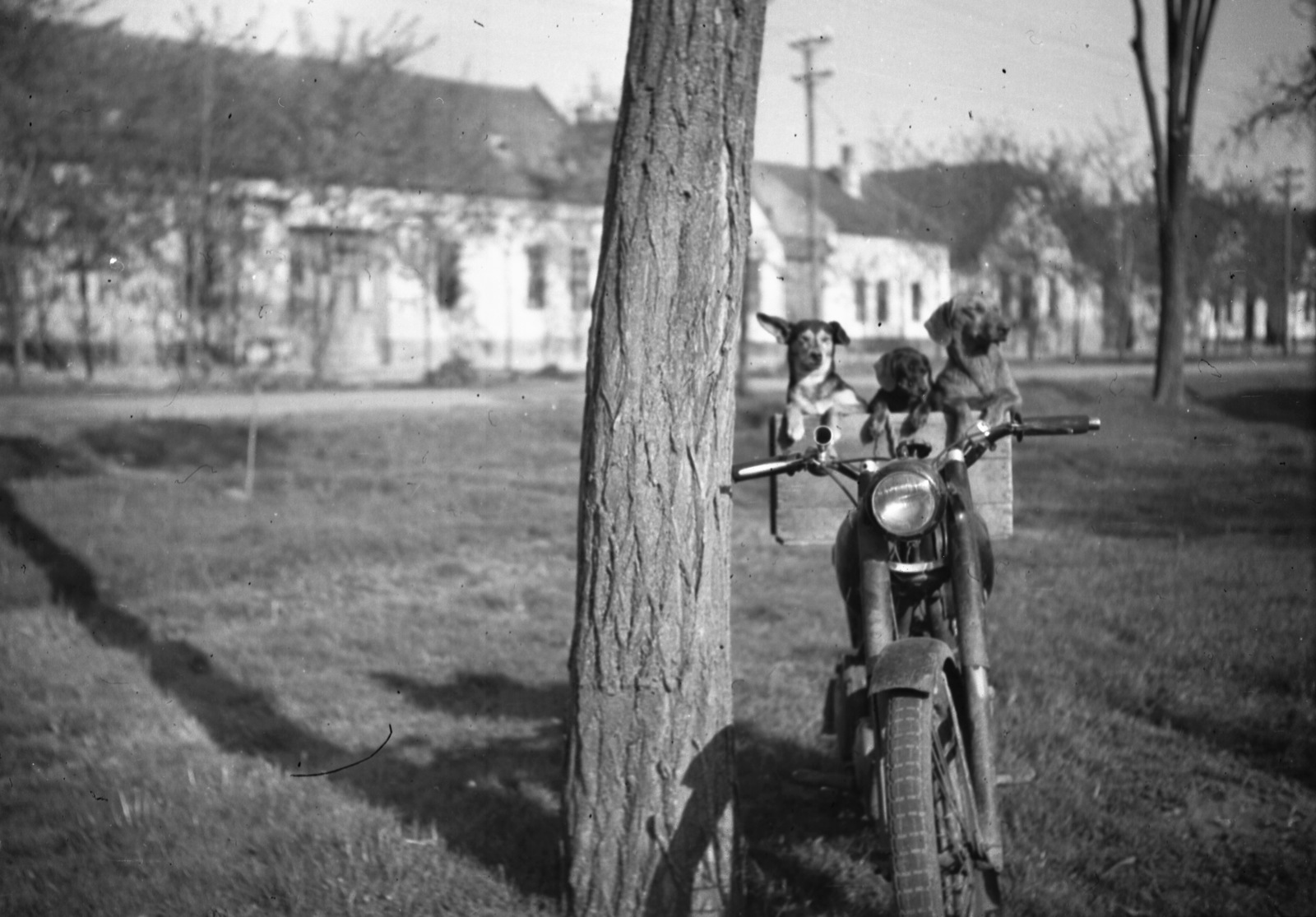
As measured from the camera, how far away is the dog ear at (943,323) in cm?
452

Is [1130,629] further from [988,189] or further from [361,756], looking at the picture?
[988,189]

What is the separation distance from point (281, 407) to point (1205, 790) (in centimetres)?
1772

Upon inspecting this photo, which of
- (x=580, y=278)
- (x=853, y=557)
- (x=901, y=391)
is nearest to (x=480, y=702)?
(x=901, y=391)

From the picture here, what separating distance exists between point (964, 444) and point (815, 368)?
4.40 feet

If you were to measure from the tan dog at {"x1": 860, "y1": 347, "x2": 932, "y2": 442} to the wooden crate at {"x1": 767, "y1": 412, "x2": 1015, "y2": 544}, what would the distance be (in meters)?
0.03

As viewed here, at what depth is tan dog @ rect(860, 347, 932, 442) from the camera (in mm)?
4340

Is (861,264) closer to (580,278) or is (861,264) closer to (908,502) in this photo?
(580,278)

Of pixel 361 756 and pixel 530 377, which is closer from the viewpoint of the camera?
pixel 361 756

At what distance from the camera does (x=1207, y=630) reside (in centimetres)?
686

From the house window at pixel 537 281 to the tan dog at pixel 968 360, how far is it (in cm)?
2781

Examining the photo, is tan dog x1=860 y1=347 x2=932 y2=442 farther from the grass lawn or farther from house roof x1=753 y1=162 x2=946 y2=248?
house roof x1=753 y1=162 x2=946 y2=248

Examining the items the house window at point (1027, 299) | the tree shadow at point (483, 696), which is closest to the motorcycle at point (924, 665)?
the tree shadow at point (483, 696)

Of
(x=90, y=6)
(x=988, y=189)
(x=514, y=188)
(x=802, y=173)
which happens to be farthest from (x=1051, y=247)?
(x=802, y=173)

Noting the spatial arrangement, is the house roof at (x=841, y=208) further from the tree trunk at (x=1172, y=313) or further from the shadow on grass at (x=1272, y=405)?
the shadow on grass at (x=1272, y=405)
